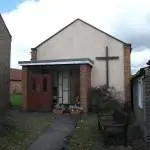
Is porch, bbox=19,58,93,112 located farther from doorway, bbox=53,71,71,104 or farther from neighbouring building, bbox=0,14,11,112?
neighbouring building, bbox=0,14,11,112

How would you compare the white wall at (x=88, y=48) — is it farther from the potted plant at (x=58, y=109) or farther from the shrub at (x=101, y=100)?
the potted plant at (x=58, y=109)

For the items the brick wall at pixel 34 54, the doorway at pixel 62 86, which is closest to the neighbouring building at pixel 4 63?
the brick wall at pixel 34 54

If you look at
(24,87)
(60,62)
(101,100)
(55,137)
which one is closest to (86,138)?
(55,137)

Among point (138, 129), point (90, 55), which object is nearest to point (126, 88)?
point (90, 55)

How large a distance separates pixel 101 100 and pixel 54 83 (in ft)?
13.4

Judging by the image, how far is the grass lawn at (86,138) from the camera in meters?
12.5

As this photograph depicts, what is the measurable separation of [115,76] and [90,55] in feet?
7.50

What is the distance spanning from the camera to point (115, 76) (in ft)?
85.6

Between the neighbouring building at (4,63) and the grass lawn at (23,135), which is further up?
the neighbouring building at (4,63)

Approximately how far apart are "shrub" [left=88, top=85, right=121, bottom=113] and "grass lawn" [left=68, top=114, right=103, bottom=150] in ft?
18.8

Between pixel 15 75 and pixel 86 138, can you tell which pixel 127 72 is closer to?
pixel 86 138

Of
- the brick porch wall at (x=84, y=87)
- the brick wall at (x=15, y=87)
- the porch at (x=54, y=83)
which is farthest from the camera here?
the brick wall at (x=15, y=87)

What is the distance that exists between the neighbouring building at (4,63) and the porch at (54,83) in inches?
43.7

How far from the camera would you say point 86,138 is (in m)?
13.9
